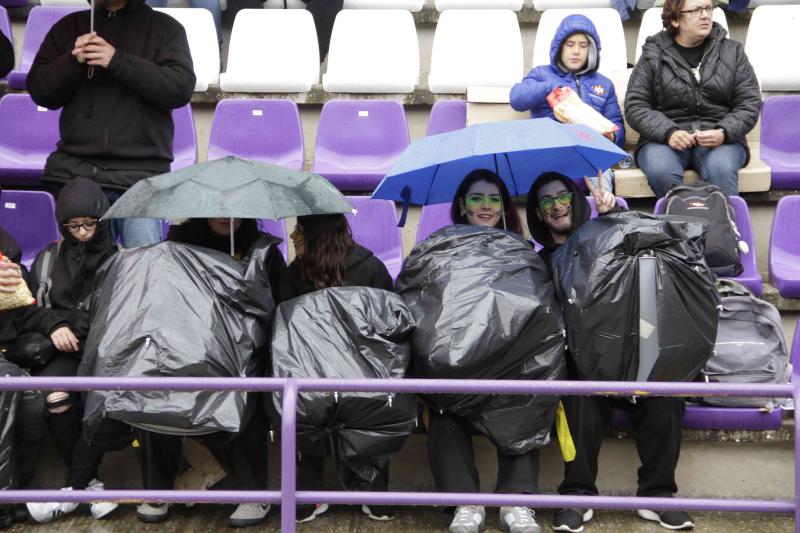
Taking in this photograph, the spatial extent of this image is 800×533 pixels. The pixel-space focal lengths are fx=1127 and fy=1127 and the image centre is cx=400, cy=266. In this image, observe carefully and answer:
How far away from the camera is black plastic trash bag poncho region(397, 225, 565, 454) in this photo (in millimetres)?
4078

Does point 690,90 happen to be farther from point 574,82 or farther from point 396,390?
point 396,390

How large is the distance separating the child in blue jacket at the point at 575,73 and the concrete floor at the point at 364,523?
7.89 ft

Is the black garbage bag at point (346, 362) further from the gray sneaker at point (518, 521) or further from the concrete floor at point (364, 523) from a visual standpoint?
the gray sneaker at point (518, 521)

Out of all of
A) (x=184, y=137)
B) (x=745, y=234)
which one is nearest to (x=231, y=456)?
(x=184, y=137)

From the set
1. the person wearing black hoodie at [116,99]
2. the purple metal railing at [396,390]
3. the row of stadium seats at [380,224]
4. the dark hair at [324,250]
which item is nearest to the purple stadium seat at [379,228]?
the row of stadium seats at [380,224]

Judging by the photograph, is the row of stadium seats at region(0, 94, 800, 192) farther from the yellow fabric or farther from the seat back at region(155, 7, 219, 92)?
the yellow fabric

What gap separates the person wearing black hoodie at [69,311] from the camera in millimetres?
4438

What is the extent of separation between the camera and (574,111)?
584cm

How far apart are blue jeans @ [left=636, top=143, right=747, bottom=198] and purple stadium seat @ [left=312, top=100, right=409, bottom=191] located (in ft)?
4.67

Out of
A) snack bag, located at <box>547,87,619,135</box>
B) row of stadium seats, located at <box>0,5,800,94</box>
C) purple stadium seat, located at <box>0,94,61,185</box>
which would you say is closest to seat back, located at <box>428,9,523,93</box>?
row of stadium seats, located at <box>0,5,800,94</box>

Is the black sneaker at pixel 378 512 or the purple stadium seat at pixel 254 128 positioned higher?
the purple stadium seat at pixel 254 128

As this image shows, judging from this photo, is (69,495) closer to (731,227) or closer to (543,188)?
(543,188)

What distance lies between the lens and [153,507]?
4.34 meters

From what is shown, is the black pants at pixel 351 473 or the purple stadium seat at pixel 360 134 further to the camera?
the purple stadium seat at pixel 360 134
